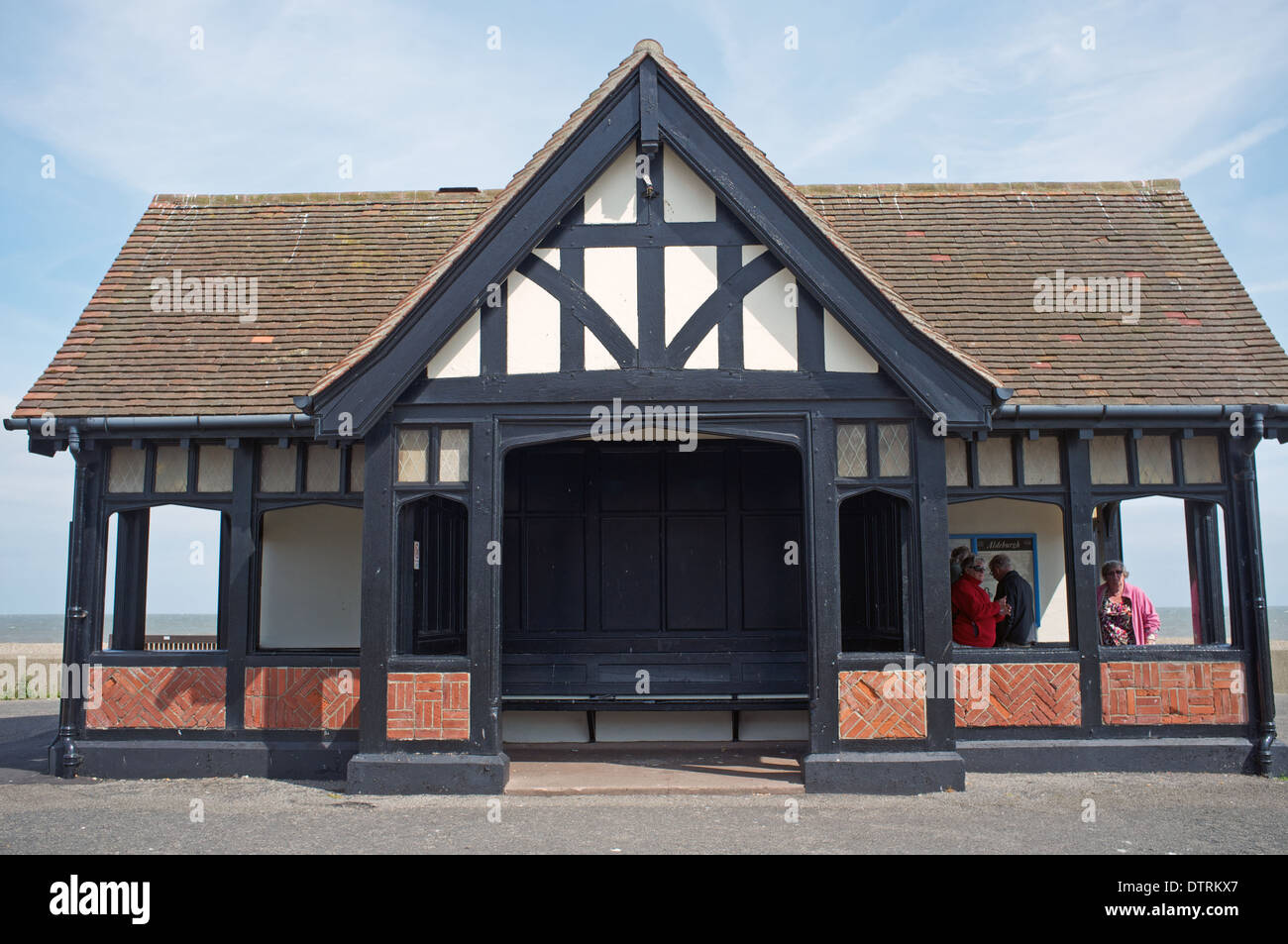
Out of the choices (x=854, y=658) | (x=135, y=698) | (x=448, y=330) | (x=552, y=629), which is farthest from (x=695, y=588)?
(x=135, y=698)

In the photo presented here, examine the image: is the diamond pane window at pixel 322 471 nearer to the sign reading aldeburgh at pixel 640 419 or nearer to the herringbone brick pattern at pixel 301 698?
the herringbone brick pattern at pixel 301 698

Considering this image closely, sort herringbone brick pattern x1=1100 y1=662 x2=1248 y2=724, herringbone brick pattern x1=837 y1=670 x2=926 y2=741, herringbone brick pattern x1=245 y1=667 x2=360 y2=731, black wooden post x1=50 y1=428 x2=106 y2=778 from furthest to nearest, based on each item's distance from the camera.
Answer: black wooden post x1=50 y1=428 x2=106 y2=778
herringbone brick pattern x1=245 y1=667 x2=360 y2=731
herringbone brick pattern x1=1100 y1=662 x2=1248 y2=724
herringbone brick pattern x1=837 y1=670 x2=926 y2=741

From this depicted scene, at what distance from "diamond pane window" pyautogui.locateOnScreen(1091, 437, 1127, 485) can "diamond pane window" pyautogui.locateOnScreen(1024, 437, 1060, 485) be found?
1.11 feet

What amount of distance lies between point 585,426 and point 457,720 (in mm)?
2562

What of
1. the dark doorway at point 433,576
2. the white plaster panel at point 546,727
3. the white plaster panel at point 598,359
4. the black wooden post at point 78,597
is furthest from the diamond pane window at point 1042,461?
the black wooden post at point 78,597

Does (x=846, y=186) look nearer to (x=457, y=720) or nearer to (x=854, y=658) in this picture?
(x=854, y=658)

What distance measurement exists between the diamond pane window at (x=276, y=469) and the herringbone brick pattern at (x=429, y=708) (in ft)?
7.87

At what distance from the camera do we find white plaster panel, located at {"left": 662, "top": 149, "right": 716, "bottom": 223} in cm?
833

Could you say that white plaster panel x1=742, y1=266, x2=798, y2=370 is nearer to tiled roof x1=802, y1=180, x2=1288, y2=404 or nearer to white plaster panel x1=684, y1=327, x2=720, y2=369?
white plaster panel x1=684, y1=327, x2=720, y2=369

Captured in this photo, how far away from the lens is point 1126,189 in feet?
39.8

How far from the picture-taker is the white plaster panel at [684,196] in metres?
8.33

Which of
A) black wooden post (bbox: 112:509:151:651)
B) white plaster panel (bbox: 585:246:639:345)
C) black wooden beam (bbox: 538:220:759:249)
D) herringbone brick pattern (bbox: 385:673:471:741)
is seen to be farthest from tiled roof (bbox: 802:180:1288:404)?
black wooden post (bbox: 112:509:151:651)

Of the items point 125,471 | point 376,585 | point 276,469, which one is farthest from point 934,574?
point 125,471

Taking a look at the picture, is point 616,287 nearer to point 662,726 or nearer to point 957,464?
point 957,464
